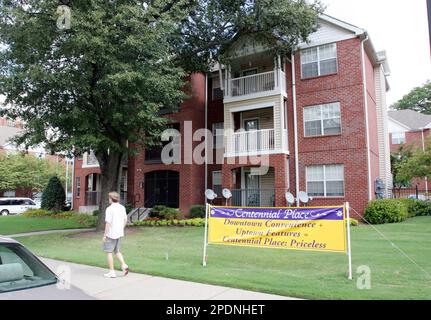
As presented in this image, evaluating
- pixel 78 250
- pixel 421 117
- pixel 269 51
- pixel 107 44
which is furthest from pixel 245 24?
pixel 421 117

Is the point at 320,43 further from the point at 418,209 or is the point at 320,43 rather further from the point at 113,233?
the point at 113,233

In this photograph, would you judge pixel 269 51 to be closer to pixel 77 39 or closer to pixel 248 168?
pixel 248 168

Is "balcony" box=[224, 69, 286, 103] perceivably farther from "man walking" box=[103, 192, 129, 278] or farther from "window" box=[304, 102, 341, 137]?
"man walking" box=[103, 192, 129, 278]

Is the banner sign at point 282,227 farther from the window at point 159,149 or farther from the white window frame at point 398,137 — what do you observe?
the white window frame at point 398,137

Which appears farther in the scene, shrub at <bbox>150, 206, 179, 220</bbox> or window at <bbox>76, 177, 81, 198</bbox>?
window at <bbox>76, 177, 81, 198</bbox>

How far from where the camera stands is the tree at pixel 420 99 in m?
55.3

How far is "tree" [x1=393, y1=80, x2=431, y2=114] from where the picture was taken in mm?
55281

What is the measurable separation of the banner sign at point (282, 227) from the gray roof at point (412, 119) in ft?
135

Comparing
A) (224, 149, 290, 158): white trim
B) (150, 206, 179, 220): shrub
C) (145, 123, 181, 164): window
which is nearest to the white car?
(145, 123, 181, 164): window

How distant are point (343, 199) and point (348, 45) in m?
7.62

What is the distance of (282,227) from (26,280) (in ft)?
17.5

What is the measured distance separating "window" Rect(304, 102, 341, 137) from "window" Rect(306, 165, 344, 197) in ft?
5.77

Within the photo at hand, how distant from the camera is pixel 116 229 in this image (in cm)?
780

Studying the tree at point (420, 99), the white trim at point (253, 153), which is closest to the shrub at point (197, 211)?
the white trim at point (253, 153)
